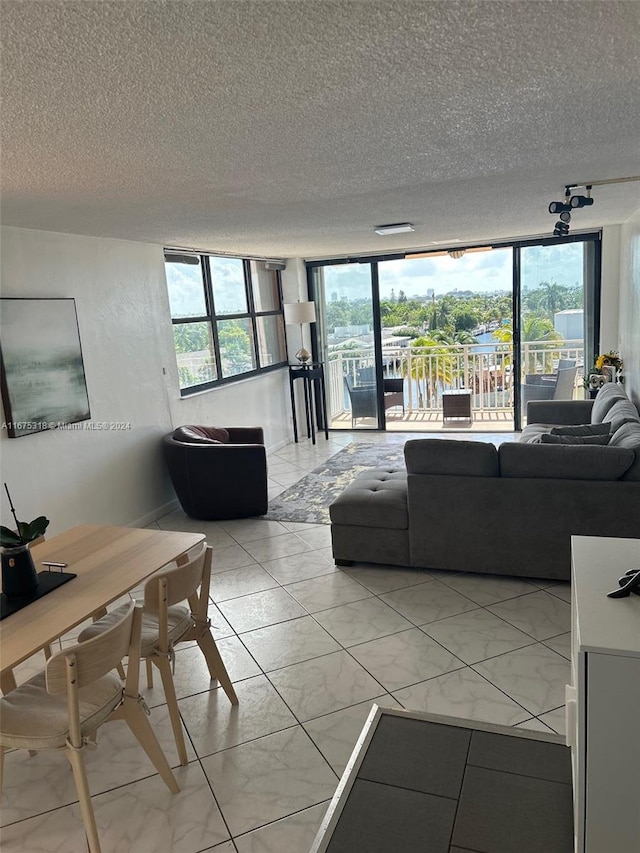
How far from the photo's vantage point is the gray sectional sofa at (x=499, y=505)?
10.9 ft

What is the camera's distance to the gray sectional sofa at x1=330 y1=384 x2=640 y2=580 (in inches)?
131

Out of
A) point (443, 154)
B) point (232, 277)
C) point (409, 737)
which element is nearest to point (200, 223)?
point (443, 154)

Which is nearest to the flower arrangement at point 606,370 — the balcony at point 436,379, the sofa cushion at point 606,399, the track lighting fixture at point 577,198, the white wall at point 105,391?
the sofa cushion at point 606,399

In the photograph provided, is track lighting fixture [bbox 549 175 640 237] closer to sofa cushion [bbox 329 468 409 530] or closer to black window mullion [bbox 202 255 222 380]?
sofa cushion [bbox 329 468 409 530]

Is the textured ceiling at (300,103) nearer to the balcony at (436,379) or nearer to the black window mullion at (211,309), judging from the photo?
the black window mullion at (211,309)

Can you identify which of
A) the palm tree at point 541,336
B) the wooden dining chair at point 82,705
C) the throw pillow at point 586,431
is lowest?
the wooden dining chair at point 82,705

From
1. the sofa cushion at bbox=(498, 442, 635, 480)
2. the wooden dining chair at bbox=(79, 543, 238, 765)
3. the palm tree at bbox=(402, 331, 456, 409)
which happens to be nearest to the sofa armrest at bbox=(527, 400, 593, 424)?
the palm tree at bbox=(402, 331, 456, 409)

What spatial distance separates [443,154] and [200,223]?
205 centimetres

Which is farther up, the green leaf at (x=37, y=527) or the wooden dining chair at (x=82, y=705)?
the green leaf at (x=37, y=527)

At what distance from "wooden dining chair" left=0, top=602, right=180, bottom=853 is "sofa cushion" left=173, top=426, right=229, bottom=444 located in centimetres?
303

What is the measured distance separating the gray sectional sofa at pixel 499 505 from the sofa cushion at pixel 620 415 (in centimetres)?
2

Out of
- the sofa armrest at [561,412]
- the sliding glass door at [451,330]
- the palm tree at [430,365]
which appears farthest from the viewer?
the palm tree at [430,365]

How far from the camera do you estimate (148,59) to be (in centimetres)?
148

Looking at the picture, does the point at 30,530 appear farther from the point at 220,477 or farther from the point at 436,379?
the point at 436,379
